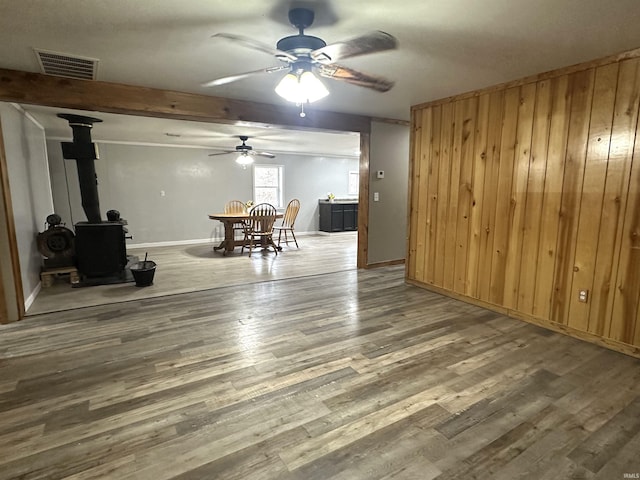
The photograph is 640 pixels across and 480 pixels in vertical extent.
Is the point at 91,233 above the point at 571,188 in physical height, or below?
below

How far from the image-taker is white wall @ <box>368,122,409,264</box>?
510cm

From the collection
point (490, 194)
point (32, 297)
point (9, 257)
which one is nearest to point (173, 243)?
point (32, 297)

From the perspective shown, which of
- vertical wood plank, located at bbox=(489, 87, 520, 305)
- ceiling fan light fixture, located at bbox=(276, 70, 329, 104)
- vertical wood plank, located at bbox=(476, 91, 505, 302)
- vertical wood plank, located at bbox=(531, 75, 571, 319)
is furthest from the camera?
vertical wood plank, located at bbox=(476, 91, 505, 302)

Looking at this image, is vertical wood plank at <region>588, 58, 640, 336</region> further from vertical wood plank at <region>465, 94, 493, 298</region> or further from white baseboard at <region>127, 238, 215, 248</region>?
white baseboard at <region>127, 238, 215, 248</region>

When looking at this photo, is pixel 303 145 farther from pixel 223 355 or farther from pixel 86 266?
pixel 223 355

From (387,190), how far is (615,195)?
2.97m

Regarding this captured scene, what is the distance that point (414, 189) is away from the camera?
14.5ft

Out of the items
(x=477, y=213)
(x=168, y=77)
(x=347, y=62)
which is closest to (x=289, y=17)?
(x=347, y=62)

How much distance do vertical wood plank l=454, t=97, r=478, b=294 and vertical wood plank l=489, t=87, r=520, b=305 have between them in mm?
327

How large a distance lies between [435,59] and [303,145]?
5280 millimetres

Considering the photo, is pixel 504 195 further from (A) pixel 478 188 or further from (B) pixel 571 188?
(B) pixel 571 188

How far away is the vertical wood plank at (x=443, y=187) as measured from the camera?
3896 mm

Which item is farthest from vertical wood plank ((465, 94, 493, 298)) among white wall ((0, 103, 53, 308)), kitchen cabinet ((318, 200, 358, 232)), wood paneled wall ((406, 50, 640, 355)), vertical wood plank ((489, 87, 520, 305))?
kitchen cabinet ((318, 200, 358, 232))

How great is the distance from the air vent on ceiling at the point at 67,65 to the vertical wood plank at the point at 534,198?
3729 mm
